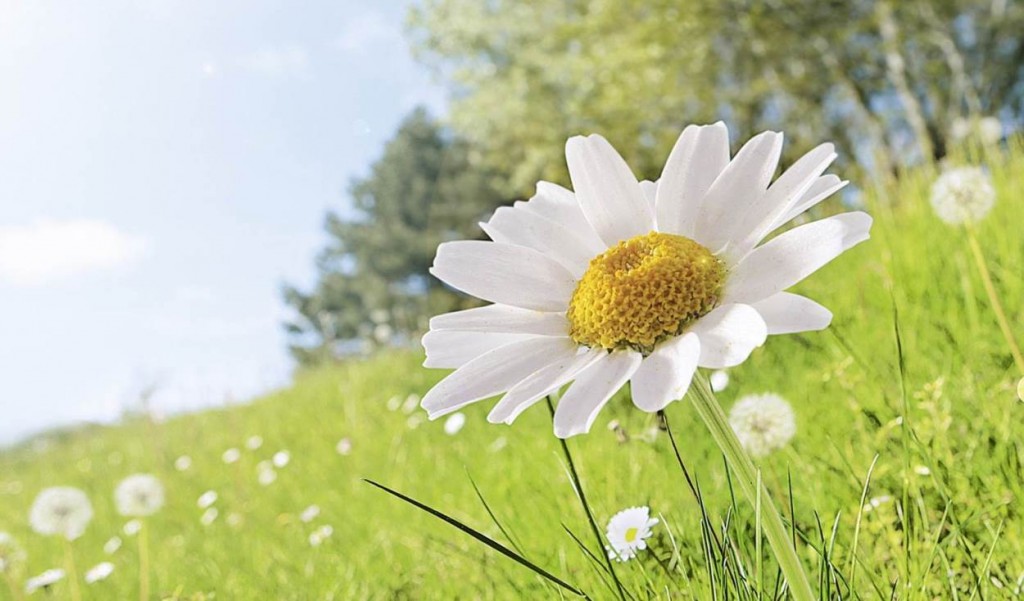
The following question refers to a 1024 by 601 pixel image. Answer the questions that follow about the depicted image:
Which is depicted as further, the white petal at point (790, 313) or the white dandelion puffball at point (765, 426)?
the white dandelion puffball at point (765, 426)

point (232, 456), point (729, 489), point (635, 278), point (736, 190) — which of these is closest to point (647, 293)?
point (635, 278)

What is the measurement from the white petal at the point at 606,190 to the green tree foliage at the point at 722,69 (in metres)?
7.94

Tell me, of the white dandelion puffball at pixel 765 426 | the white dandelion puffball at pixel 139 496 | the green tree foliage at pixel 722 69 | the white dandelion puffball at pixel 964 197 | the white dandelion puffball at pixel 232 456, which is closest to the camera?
the white dandelion puffball at pixel 765 426

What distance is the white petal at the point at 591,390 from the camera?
0.59 m

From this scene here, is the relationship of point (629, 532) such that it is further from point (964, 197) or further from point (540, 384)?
point (964, 197)

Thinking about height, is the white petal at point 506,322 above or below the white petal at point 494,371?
above

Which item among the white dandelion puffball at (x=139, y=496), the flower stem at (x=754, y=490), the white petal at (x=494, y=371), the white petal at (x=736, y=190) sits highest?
the white petal at (x=736, y=190)

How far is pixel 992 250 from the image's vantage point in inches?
90.4

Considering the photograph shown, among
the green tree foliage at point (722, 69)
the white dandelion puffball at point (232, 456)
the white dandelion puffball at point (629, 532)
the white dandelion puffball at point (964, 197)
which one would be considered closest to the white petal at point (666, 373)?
the white dandelion puffball at point (629, 532)

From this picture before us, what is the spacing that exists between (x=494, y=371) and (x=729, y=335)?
18 centimetres

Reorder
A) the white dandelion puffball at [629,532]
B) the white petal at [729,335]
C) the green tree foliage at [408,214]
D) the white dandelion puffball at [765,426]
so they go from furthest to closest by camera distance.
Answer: the green tree foliage at [408,214], the white dandelion puffball at [765,426], the white dandelion puffball at [629,532], the white petal at [729,335]

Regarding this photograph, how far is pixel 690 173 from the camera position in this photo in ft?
2.37

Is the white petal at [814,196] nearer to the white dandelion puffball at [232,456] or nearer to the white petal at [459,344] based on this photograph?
the white petal at [459,344]

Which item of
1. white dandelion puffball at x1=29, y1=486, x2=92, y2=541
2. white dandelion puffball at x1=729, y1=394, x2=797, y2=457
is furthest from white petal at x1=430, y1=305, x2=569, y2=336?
white dandelion puffball at x1=29, y1=486, x2=92, y2=541
